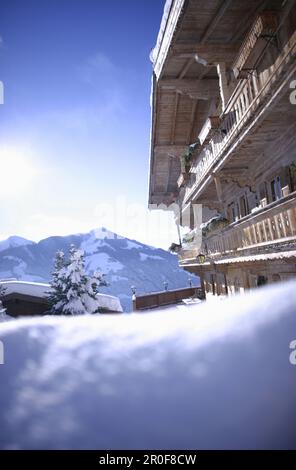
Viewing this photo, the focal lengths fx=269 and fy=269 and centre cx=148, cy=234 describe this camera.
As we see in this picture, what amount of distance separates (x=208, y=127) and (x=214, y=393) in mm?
9616

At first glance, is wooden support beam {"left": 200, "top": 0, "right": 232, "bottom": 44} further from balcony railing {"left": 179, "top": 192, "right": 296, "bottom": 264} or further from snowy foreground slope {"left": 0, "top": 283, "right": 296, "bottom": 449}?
snowy foreground slope {"left": 0, "top": 283, "right": 296, "bottom": 449}

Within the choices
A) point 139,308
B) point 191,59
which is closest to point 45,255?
point 139,308

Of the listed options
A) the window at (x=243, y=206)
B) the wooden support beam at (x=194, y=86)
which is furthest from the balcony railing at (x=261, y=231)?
the wooden support beam at (x=194, y=86)

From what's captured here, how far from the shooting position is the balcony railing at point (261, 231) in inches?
226

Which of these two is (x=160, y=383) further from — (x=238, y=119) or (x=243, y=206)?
(x=243, y=206)

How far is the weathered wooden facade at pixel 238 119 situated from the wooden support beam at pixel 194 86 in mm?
42

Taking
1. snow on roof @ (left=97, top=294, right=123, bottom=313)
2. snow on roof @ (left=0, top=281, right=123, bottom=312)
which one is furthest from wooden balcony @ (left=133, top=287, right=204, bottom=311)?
snow on roof @ (left=0, top=281, right=123, bottom=312)

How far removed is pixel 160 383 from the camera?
1.34 meters

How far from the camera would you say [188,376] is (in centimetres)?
135

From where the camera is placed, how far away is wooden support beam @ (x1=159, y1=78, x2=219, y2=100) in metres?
12.1

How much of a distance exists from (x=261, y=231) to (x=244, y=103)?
3368 millimetres

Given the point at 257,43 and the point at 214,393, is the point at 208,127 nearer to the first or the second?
the point at 257,43

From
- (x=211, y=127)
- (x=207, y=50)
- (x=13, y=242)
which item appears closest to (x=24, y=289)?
(x=211, y=127)

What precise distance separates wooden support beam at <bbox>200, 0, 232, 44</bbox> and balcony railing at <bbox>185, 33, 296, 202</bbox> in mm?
2753
